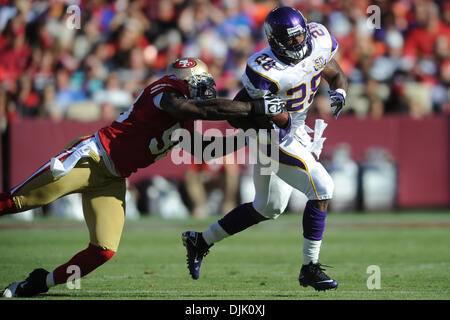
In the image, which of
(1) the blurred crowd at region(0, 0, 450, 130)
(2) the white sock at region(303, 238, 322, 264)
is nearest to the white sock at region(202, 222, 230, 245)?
(2) the white sock at region(303, 238, 322, 264)

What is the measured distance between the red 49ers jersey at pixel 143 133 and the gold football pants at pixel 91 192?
139 mm

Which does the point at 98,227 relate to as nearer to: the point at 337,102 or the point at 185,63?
the point at 185,63

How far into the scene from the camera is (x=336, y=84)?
237 inches

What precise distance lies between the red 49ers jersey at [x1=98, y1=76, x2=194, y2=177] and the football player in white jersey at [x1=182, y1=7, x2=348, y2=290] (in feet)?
2.20

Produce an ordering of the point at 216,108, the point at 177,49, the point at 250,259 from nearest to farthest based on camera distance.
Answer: the point at 216,108
the point at 250,259
the point at 177,49

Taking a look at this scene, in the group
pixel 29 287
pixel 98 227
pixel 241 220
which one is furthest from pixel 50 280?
pixel 241 220

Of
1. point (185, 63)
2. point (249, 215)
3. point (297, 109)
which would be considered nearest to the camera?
point (185, 63)

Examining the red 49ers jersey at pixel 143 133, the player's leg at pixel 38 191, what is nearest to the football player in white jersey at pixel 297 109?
the red 49ers jersey at pixel 143 133

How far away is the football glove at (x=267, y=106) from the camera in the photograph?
5090 mm

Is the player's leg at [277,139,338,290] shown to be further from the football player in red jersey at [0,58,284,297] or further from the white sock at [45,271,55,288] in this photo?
the white sock at [45,271,55,288]

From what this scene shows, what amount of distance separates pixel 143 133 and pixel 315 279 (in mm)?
1658

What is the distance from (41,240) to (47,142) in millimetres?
3201

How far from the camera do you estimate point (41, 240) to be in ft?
28.8

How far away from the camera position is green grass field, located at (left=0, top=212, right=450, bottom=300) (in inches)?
220
